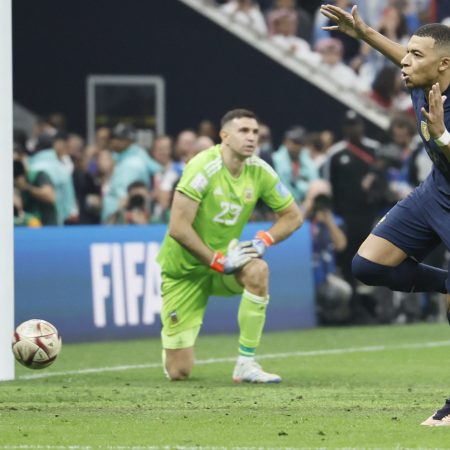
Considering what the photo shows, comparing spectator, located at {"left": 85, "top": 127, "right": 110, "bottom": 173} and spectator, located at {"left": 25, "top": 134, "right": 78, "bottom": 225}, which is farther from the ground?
spectator, located at {"left": 85, "top": 127, "right": 110, "bottom": 173}

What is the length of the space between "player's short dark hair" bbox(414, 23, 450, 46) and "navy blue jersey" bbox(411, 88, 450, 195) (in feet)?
0.91

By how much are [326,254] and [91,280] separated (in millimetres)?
3422

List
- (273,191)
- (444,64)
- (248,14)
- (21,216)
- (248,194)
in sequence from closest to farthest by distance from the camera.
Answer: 1. (444,64)
2. (248,194)
3. (273,191)
4. (21,216)
5. (248,14)

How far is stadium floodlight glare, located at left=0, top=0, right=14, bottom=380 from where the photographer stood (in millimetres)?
11031

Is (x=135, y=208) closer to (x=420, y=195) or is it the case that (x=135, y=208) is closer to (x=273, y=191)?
(x=273, y=191)

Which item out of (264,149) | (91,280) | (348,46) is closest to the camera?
(91,280)

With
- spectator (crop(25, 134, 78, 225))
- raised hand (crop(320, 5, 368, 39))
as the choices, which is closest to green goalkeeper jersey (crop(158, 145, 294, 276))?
raised hand (crop(320, 5, 368, 39))

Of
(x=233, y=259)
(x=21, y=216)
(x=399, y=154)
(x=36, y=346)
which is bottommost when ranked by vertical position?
(x=36, y=346)

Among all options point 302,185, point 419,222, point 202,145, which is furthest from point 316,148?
point 419,222

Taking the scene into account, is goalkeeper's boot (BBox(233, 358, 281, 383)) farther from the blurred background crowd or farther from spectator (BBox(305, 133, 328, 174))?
spectator (BBox(305, 133, 328, 174))

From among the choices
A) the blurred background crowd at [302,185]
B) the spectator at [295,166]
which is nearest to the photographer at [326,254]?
the blurred background crowd at [302,185]

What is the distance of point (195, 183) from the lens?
11328 millimetres

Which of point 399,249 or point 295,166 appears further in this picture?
point 295,166

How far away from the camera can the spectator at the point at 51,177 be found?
51.7 feet
